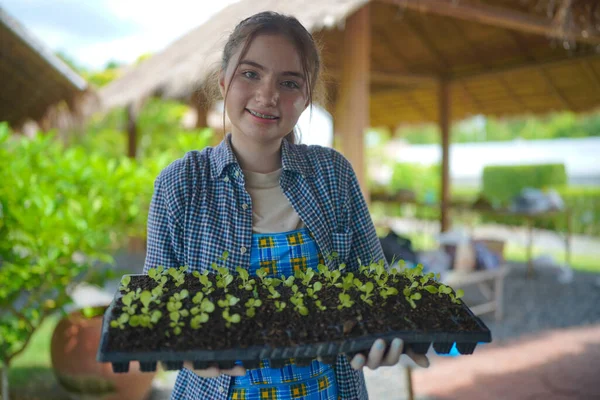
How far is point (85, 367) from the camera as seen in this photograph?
8.82ft

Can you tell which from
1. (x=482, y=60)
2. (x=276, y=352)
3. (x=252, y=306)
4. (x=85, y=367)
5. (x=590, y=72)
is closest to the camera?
(x=276, y=352)

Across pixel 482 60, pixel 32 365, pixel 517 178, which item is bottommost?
pixel 32 365

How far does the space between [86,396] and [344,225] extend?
2.22 metres

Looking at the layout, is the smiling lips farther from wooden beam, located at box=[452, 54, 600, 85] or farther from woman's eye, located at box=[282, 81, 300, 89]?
wooden beam, located at box=[452, 54, 600, 85]

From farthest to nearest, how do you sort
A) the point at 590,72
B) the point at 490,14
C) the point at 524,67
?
the point at 524,67 → the point at 590,72 → the point at 490,14

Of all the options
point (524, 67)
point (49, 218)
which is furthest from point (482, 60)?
point (49, 218)

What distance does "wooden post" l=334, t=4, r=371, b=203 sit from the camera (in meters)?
3.41

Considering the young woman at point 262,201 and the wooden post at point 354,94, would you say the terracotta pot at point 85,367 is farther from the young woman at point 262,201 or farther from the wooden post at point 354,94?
the wooden post at point 354,94

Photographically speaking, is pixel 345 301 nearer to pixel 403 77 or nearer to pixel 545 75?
pixel 403 77

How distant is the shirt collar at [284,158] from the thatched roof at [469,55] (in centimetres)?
270

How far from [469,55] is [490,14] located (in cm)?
257

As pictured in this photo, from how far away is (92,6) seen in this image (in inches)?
3258

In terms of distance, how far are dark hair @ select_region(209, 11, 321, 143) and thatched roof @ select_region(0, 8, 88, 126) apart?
135 inches

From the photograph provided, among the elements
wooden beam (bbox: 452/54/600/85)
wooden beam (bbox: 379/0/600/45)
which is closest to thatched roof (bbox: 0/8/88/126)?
wooden beam (bbox: 379/0/600/45)
